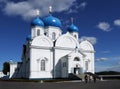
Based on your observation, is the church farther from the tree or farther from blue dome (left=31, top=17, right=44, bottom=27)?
the tree

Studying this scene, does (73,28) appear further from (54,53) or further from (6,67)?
(6,67)

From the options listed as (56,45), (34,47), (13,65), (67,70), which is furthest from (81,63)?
(13,65)

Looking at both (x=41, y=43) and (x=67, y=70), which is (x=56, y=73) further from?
(x=41, y=43)

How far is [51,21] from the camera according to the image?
50531 millimetres

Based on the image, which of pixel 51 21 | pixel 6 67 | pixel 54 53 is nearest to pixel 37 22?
pixel 51 21

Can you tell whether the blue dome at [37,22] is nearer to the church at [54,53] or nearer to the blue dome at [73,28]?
the church at [54,53]

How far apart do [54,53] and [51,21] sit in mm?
8324

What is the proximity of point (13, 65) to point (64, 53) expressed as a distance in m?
17.9

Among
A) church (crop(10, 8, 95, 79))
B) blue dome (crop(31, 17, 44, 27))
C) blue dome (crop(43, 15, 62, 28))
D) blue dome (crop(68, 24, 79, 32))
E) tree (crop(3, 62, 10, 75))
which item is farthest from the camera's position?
tree (crop(3, 62, 10, 75))

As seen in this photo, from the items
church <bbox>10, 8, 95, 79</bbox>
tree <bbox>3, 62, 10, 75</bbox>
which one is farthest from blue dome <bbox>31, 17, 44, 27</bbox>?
tree <bbox>3, 62, 10, 75</bbox>

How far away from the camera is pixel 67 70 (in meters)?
44.6

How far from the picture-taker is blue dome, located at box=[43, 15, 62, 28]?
50475 millimetres

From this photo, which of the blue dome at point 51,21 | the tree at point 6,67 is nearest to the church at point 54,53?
the blue dome at point 51,21

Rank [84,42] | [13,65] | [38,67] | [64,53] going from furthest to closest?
[13,65]
[84,42]
[64,53]
[38,67]
